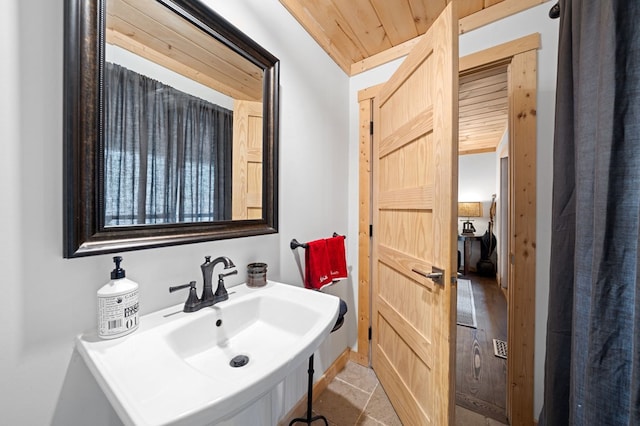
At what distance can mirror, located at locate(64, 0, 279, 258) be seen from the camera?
612 mm

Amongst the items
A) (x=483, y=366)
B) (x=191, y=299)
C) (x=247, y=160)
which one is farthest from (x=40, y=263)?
(x=483, y=366)

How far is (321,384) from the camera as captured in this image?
159 centimetres

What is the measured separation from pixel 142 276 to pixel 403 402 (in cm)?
149

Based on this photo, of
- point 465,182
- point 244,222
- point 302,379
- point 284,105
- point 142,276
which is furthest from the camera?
point 465,182

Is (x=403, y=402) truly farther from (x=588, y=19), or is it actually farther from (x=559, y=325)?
(x=588, y=19)

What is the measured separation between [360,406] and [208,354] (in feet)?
3.91

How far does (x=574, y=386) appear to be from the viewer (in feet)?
2.47

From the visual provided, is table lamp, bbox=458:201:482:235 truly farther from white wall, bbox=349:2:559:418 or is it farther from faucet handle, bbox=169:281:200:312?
faucet handle, bbox=169:281:200:312

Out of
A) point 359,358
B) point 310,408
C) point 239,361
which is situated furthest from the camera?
point 359,358

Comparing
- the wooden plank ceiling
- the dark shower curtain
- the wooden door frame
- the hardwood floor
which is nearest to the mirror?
the wooden plank ceiling

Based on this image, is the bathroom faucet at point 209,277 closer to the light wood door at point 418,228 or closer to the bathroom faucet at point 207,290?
the bathroom faucet at point 207,290

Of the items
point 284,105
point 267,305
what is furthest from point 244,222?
point 284,105

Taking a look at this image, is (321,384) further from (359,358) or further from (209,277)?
(209,277)

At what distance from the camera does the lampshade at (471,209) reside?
502 centimetres
